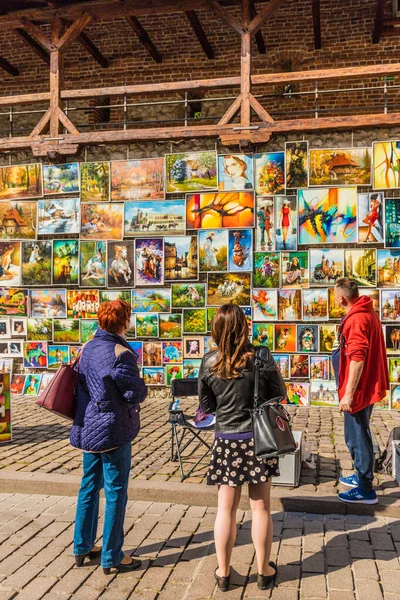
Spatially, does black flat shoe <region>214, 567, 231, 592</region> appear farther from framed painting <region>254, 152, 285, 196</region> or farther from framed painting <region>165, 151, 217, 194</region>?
framed painting <region>165, 151, 217, 194</region>

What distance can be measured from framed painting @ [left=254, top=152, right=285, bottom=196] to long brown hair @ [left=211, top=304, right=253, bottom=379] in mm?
6837

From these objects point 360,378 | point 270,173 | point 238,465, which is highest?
point 270,173

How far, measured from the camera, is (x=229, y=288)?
1018 centimetres

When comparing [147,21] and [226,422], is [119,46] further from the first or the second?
[226,422]

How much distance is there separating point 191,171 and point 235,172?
764 mm

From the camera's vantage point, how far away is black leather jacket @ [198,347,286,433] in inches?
138

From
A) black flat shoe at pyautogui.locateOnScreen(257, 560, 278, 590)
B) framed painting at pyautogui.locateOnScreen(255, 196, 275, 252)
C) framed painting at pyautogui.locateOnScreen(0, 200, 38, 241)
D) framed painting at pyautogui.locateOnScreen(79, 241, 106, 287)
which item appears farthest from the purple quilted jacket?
framed painting at pyautogui.locateOnScreen(0, 200, 38, 241)

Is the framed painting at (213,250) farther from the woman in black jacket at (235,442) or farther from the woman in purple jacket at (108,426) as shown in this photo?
the woman in black jacket at (235,442)

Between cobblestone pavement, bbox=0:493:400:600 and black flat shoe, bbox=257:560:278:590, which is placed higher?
black flat shoe, bbox=257:560:278:590

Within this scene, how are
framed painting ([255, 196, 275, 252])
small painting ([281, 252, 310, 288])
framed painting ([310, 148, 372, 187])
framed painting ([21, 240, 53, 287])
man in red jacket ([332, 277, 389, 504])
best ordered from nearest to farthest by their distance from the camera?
1. man in red jacket ([332, 277, 389, 504])
2. framed painting ([310, 148, 372, 187])
3. small painting ([281, 252, 310, 288])
4. framed painting ([255, 196, 275, 252])
5. framed painting ([21, 240, 53, 287])

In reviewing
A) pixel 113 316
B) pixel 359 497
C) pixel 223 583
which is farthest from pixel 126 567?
pixel 359 497

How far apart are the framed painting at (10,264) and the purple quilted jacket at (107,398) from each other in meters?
7.69

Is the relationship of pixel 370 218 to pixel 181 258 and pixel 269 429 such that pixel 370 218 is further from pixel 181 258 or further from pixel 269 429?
pixel 269 429

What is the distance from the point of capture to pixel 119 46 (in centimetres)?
1384
